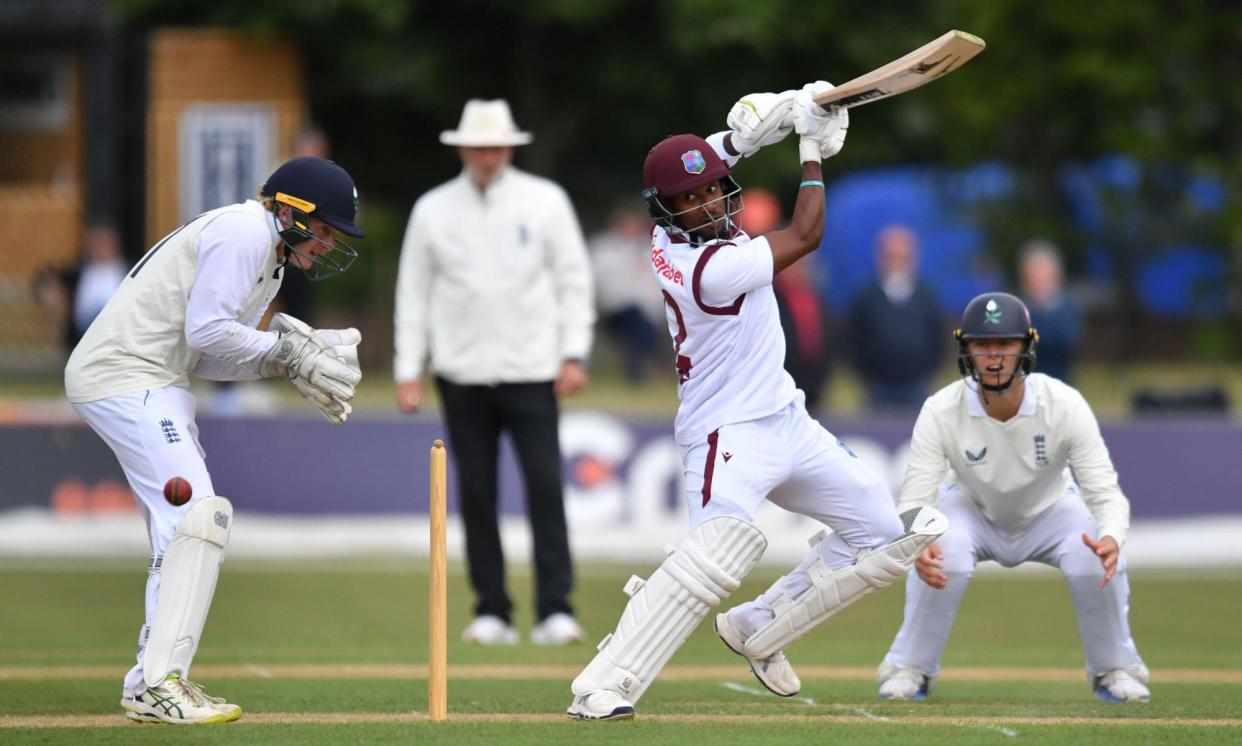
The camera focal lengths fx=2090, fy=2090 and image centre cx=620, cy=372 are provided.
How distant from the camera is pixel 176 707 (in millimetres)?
7016

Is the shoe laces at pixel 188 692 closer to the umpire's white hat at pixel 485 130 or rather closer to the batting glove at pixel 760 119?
the batting glove at pixel 760 119

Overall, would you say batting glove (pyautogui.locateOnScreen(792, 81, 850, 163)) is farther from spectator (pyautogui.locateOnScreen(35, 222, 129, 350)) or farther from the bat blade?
spectator (pyautogui.locateOnScreen(35, 222, 129, 350))

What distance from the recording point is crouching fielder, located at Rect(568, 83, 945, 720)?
7.07 metres

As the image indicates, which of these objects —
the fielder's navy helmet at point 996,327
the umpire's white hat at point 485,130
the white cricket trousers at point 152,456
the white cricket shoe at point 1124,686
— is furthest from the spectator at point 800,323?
the white cricket trousers at point 152,456

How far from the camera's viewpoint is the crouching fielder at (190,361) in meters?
7.10

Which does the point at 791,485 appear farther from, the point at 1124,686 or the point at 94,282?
the point at 94,282

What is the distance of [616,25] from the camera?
24781 millimetres

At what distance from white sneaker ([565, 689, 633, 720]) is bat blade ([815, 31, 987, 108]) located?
2167 mm

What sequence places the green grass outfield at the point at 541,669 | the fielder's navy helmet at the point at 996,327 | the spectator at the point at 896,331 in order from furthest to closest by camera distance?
the spectator at the point at 896,331
the fielder's navy helmet at the point at 996,327
the green grass outfield at the point at 541,669

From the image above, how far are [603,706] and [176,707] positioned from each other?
1434 mm

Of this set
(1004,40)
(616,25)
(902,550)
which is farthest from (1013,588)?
(616,25)

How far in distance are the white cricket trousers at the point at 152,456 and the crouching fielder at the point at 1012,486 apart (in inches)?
105

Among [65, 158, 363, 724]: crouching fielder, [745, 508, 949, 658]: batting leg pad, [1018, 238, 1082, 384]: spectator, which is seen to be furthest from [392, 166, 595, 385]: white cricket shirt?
[1018, 238, 1082, 384]: spectator

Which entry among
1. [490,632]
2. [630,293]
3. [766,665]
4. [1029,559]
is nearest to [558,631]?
[490,632]
